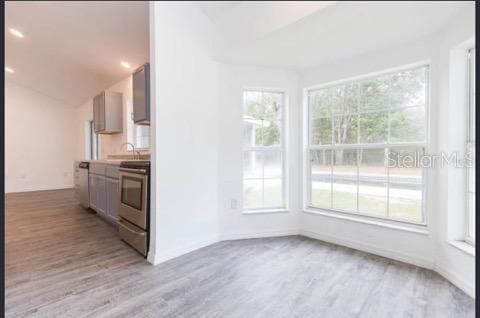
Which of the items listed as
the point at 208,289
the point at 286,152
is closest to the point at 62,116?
the point at 286,152

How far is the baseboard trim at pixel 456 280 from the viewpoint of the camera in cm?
174

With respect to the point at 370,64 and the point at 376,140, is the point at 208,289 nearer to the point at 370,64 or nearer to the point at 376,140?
the point at 376,140

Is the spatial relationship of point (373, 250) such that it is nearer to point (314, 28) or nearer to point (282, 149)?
point (282, 149)

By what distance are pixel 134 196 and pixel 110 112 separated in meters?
2.90

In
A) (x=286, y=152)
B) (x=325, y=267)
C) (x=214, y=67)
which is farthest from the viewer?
(x=286, y=152)

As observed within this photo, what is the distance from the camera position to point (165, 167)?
231cm

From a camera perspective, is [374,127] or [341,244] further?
[341,244]

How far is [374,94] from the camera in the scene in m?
2.55

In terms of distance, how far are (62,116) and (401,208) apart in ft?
25.9

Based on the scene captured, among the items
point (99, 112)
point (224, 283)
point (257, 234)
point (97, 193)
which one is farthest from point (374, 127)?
point (99, 112)

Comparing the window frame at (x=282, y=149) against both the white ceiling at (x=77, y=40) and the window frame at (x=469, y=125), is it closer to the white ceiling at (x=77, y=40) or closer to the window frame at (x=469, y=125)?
the window frame at (x=469, y=125)

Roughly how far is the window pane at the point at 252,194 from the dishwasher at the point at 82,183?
2.76 metres

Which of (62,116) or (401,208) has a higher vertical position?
(62,116)

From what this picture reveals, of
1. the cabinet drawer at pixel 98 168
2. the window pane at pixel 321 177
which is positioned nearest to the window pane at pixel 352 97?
the window pane at pixel 321 177
